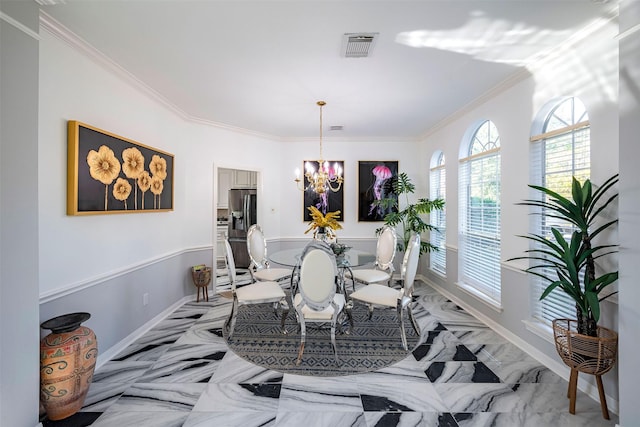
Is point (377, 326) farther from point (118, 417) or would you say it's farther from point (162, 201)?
point (162, 201)

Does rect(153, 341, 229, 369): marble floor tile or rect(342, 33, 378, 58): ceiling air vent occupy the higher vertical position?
rect(342, 33, 378, 58): ceiling air vent

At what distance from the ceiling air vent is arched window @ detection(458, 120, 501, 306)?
77.8 inches

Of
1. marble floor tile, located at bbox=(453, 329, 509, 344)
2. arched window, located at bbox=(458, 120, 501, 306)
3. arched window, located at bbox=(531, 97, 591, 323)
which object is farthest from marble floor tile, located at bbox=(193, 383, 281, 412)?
arched window, located at bbox=(458, 120, 501, 306)

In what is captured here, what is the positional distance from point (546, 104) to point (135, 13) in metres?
3.34

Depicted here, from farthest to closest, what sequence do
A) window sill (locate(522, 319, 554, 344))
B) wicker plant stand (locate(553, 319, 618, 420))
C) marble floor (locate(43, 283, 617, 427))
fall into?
window sill (locate(522, 319, 554, 344)) < marble floor (locate(43, 283, 617, 427)) < wicker plant stand (locate(553, 319, 618, 420))

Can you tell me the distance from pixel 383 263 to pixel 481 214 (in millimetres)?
1406

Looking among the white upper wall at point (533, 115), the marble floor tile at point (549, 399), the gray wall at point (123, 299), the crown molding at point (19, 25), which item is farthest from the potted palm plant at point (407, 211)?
the crown molding at point (19, 25)

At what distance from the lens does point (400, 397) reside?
6.70ft

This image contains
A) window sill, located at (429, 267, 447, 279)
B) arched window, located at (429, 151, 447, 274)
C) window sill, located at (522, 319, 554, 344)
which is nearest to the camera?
window sill, located at (522, 319, 554, 344)

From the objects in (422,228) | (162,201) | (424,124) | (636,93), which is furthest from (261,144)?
(636,93)

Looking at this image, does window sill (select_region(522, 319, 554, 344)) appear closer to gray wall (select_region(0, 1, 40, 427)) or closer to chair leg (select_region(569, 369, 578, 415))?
chair leg (select_region(569, 369, 578, 415))

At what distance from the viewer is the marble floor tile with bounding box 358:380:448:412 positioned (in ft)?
6.37

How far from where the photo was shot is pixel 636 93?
1.55 meters

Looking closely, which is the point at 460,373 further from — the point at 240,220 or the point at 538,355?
the point at 240,220
